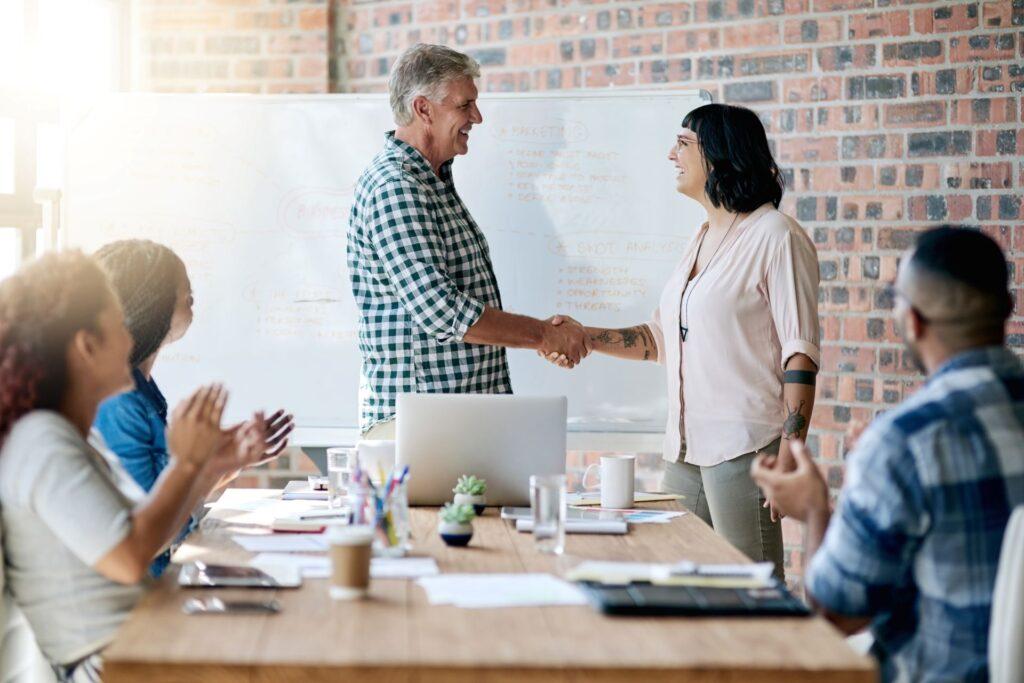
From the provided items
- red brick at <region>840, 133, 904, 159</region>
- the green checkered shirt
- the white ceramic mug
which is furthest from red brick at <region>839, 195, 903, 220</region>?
the white ceramic mug

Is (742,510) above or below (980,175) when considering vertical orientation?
below

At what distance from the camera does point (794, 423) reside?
2.67m

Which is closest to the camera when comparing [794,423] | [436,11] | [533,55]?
[794,423]

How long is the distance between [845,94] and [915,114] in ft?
0.73

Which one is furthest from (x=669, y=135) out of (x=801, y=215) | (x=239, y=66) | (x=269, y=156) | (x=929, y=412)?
(x=929, y=412)

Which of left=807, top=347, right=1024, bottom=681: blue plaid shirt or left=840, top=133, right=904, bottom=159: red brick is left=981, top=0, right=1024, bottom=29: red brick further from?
left=807, top=347, right=1024, bottom=681: blue plaid shirt

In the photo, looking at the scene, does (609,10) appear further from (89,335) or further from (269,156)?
(89,335)

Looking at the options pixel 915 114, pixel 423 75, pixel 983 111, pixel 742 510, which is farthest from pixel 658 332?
pixel 983 111

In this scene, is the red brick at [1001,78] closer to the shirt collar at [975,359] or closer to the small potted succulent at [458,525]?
the shirt collar at [975,359]

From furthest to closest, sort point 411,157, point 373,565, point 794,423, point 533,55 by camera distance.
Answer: point 533,55 < point 411,157 < point 794,423 < point 373,565

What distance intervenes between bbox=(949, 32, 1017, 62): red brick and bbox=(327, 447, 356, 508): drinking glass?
2338mm

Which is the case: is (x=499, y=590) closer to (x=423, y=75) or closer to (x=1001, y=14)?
(x=423, y=75)

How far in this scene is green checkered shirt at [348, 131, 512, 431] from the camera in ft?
9.29

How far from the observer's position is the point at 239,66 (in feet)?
14.1
